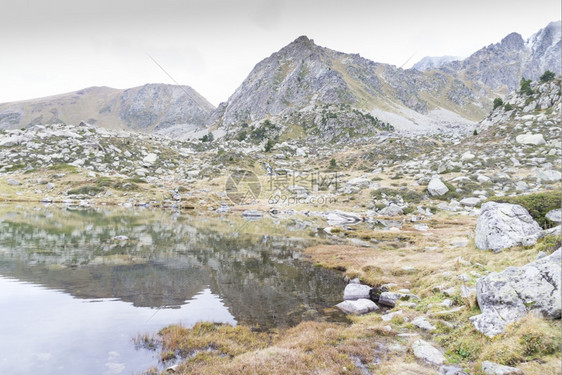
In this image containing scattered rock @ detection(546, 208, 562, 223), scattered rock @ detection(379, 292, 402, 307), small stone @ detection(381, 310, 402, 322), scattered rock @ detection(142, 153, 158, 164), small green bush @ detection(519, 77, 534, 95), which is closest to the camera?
small stone @ detection(381, 310, 402, 322)

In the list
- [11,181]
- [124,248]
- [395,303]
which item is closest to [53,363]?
[395,303]

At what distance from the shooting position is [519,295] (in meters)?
9.02

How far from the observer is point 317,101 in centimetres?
15362

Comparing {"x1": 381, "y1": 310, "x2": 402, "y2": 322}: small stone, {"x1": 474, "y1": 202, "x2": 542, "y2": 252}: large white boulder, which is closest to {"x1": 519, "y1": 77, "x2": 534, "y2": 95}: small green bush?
{"x1": 474, "y1": 202, "x2": 542, "y2": 252}: large white boulder

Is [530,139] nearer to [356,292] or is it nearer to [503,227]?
[503,227]

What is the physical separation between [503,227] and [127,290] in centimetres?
2222

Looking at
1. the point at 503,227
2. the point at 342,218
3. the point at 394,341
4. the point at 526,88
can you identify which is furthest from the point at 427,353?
the point at 526,88

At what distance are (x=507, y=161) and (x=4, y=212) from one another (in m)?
86.0

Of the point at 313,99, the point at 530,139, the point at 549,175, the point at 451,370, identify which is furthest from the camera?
the point at 313,99

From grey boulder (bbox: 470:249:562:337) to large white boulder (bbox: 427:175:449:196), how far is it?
4073 centimetres

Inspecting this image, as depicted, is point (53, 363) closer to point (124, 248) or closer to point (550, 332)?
point (550, 332)

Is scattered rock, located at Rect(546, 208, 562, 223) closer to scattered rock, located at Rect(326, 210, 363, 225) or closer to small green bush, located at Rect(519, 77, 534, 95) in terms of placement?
scattered rock, located at Rect(326, 210, 363, 225)

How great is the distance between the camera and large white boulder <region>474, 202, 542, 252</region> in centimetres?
1617

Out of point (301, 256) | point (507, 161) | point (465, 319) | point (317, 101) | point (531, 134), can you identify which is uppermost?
point (317, 101)
